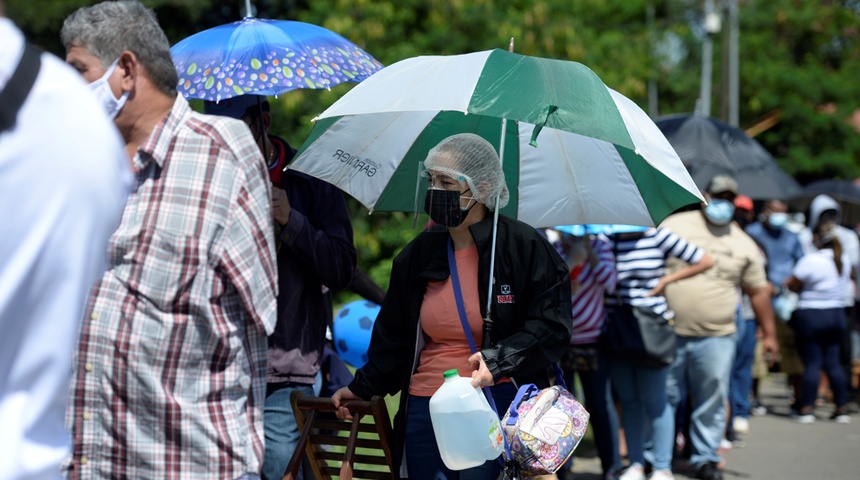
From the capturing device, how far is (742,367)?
10.6 m

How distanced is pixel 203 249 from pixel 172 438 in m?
0.48

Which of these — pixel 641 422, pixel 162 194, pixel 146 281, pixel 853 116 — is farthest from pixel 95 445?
pixel 853 116

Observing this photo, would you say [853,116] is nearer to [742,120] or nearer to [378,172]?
[742,120]

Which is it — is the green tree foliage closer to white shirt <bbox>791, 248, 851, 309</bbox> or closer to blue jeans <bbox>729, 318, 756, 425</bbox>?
blue jeans <bbox>729, 318, 756, 425</bbox>

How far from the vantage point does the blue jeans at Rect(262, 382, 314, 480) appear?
4418mm

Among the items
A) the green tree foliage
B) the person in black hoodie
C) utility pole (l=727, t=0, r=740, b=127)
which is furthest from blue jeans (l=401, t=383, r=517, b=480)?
utility pole (l=727, t=0, r=740, b=127)

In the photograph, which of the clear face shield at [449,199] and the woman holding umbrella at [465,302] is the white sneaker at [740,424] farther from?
the clear face shield at [449,199]

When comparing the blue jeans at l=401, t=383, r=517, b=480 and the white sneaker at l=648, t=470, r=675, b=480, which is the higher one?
the blue jeans at l=401, t=383, r=517, b=480

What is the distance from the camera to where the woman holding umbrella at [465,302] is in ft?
14.4

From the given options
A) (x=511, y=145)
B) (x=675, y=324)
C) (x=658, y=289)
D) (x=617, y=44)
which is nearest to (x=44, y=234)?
(x=511, y=145)

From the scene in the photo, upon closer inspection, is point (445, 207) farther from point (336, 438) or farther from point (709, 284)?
point (709, 284)

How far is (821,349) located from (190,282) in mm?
10530

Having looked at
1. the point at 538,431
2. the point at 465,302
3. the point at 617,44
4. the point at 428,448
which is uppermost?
the point at 617,44

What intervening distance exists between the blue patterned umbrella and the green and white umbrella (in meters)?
0.18
